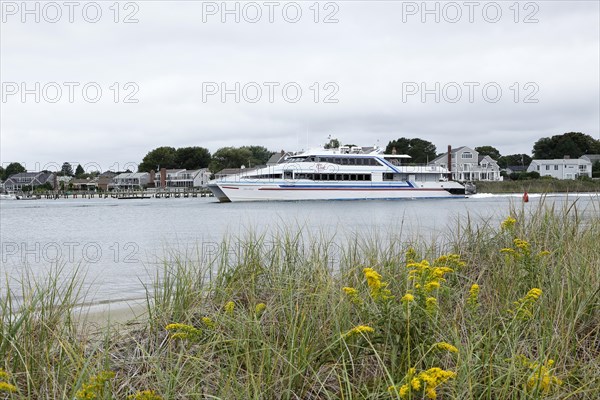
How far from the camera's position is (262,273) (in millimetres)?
5391

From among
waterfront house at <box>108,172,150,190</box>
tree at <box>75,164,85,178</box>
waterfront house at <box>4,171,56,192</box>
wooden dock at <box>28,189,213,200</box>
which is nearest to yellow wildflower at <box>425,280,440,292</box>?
wooden dock at <box>28,189,213,200</box>

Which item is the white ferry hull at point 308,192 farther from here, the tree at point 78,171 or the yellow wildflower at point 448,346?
the tree at point 78,171

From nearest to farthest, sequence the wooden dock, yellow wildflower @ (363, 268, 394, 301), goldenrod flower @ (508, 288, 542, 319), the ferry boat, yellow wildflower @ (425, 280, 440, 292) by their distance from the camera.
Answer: yellow wildflower @ (363, 268, 394, 301), yellow wildflower @ (425, 280, 440, 292), goldenrod flower @ (508, 288, 542, 319), the ferry boat, the wooden dock

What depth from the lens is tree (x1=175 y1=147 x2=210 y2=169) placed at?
13662cm

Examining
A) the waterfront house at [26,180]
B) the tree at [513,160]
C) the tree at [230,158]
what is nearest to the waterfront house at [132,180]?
the waterfront house at [26,180]

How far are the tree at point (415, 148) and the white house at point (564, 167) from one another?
21.0 m

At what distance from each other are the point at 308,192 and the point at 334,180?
312 centimetres

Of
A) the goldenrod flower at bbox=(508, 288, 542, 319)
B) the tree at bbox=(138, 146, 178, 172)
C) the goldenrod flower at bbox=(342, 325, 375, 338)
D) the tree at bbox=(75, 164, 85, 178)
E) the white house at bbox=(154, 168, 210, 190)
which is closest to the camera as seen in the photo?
the goldenrod flower at bbox=(342, 325, 375, 338)

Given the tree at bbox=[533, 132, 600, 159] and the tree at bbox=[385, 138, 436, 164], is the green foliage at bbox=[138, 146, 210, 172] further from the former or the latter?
the tree at bbox=[533, 132, 600, 159]

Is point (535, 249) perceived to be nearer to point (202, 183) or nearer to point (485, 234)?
point (485, 234)

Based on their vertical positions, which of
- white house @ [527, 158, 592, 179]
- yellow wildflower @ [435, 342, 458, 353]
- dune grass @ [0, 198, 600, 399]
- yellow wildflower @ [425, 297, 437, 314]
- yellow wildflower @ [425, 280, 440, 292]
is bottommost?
dune grass @ [0, 198, 600, 399]

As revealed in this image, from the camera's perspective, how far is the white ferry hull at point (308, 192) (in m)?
53.9

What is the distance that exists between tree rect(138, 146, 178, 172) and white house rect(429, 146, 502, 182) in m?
63.3

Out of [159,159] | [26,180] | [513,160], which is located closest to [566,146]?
[513,160]
